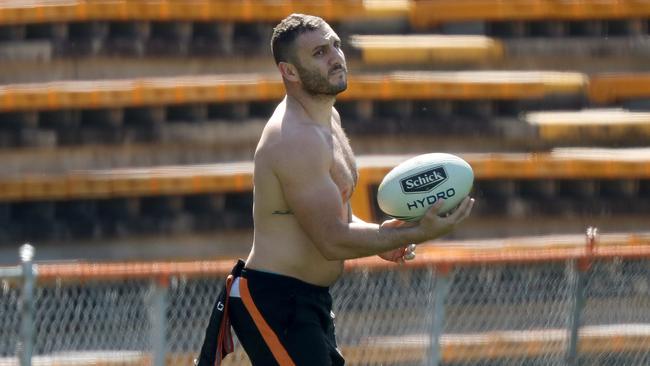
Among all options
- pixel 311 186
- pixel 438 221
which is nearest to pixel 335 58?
pixel 311 186

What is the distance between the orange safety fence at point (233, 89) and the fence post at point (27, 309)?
16.3ft

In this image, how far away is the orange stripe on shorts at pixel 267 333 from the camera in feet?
17.7

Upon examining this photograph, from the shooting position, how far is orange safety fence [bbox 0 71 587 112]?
11.8 meters

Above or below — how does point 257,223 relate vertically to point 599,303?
above

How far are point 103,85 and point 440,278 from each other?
5184mm

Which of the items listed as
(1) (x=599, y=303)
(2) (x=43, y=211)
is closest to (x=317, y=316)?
(1) (x=599, y=303)

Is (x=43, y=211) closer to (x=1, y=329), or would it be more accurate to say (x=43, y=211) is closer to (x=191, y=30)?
(x=191, y=30)

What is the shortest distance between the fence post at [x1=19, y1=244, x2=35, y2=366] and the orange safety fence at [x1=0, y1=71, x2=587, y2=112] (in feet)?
16.3

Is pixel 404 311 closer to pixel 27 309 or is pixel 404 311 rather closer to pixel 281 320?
pixel 27 309

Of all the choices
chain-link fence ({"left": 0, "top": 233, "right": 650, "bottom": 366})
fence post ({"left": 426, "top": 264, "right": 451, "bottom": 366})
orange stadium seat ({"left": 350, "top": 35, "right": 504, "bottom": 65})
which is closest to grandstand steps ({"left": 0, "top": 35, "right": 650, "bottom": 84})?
orange stadium seat ({"left": 350, "top": 35, "right": 504, "bottom": 65})

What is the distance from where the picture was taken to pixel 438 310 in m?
7.59

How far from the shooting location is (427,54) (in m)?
13.0

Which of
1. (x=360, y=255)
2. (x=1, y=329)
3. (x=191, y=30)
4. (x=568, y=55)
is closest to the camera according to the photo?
(x=360, y=255)

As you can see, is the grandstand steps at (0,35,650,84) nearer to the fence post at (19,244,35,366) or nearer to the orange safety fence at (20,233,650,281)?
the orange safety fence at (20,233,650,281)
